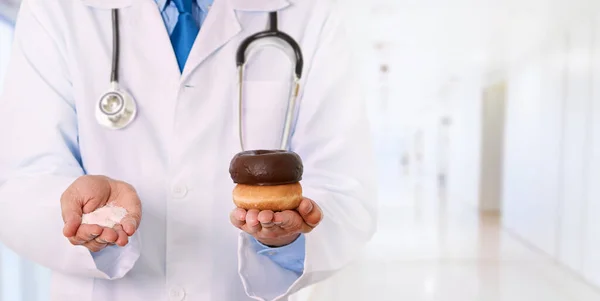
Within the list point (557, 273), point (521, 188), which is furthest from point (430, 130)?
point (557, 273)

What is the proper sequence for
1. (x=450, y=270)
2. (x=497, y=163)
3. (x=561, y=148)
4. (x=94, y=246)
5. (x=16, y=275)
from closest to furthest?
(x=94, y=246) → (x=16, y=275) → (x=450, y=270) → (x=561, y=148) → (x=497, y=163)

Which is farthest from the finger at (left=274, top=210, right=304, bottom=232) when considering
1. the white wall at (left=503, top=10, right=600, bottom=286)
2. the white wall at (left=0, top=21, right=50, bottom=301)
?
the white wall at (left=503, top=10, right=600, bottom=286)

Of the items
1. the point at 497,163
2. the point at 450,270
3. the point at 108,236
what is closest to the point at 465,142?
the point at 497,163

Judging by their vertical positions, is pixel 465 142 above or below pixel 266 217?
below

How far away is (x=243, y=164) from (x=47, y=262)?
409 mm

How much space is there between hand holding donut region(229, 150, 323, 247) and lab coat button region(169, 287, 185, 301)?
26 centimetres

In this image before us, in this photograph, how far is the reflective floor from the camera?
2732 millimetres

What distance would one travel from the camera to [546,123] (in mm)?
3883

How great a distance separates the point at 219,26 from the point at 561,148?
3.36 meters

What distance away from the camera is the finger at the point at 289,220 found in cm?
66

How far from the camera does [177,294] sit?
889 mm

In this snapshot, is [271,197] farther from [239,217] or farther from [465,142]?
[465,142]

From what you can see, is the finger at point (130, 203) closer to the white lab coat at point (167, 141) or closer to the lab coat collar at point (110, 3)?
the white lab coat at point (167, 141)

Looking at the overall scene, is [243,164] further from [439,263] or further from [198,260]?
[439,263]
